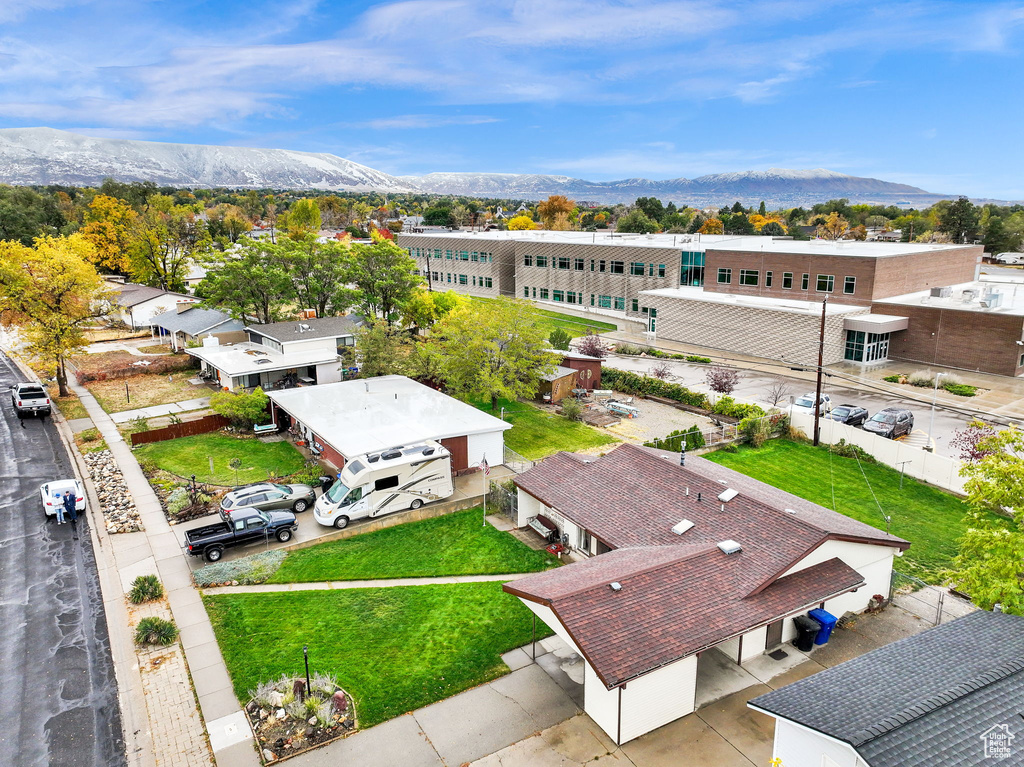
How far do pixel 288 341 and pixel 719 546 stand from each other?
121 feet

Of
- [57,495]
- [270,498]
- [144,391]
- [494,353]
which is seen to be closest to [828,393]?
[494,353]

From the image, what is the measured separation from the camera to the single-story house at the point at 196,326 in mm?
54969

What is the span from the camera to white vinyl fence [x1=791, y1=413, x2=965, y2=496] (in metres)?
29.5

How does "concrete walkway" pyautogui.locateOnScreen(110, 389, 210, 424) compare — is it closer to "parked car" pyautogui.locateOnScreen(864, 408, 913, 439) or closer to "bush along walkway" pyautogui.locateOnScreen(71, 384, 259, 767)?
"bush along walkway" pyautogui.locateOnScreen(71, 384, 259, 767)

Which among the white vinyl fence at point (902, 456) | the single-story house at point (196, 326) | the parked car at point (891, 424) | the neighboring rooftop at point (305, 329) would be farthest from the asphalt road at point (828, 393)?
the single-story house at point (196, 326)

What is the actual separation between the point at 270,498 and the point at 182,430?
12848mm

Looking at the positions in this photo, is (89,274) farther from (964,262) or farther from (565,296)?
(964,262)

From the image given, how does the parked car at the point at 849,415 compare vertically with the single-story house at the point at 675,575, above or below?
below

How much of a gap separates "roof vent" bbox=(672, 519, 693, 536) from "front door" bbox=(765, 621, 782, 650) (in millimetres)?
3570

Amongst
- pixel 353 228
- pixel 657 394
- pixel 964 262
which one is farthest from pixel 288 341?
pixel 353 228

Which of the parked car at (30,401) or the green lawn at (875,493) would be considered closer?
the green lawn at (875,493)

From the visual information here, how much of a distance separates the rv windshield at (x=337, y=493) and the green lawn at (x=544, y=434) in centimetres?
1045

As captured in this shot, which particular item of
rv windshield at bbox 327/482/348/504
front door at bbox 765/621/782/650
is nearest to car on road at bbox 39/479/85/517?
rv windshield at bbox 327/482/348/504

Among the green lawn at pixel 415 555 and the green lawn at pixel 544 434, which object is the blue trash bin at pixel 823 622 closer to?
the green lawn at pixel 415 555
